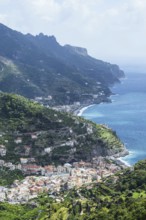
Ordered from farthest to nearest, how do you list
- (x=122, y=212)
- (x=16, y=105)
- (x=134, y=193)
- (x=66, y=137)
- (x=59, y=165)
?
(x=16, y=105)
(x=66, y=137)
(x=59, y=165)
(x=134, y=193)
(x=122, y=212)

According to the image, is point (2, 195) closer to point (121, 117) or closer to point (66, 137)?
point (66, 137)

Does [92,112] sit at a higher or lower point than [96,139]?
higher

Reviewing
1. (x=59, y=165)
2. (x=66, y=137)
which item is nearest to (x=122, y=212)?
(x=59, y=165)

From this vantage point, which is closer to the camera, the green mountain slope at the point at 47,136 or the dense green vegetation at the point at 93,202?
the dense green vegetation at the point at 93,202

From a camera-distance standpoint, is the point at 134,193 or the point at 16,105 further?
the point at 16,105

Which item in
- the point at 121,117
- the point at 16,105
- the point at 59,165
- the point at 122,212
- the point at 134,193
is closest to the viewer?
the point at 122,212
